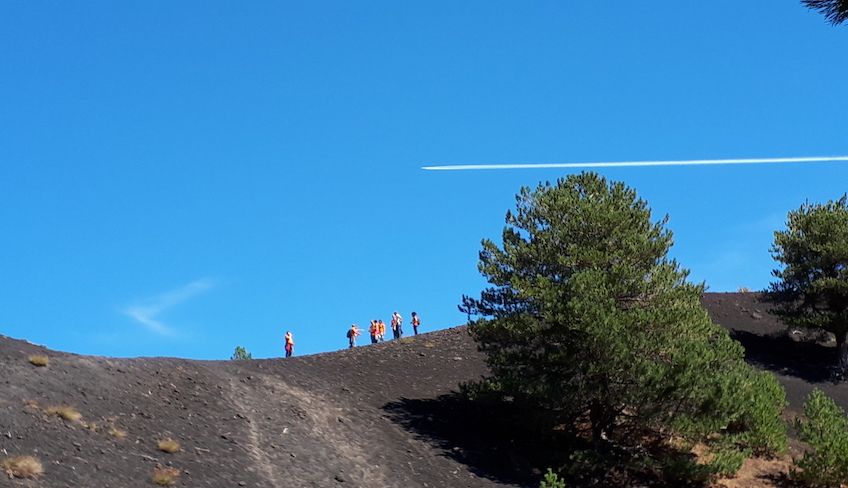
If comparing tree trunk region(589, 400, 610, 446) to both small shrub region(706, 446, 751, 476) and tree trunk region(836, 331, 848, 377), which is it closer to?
small shrub region(706, 446, 751, 476)

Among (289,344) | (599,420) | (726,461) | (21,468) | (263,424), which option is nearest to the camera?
(21,468)

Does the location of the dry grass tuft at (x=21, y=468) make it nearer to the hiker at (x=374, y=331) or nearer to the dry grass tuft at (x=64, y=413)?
the dry grass tuft at (x=64, y=413)

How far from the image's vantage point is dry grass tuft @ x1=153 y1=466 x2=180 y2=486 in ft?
61.1

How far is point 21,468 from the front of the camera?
17.1 metres

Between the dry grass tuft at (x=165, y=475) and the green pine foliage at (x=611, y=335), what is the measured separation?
8953 mm

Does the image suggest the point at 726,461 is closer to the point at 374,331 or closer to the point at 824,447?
the point at 824,447

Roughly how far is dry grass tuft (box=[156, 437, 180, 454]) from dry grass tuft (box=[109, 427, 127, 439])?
80cm

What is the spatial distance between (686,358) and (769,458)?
19.0 ft

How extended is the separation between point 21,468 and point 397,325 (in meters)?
22.2

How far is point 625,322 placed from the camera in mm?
23812

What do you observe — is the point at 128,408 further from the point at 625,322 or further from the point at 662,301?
the point at 662,301

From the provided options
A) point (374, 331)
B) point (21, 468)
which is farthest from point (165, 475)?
point (374, 331)

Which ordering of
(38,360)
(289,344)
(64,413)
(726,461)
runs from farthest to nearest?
(289,344), (38,360), (726,461), (64,413)

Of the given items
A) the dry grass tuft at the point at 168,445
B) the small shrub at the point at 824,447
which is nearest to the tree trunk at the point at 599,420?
the small shrub at the point at 824,447
